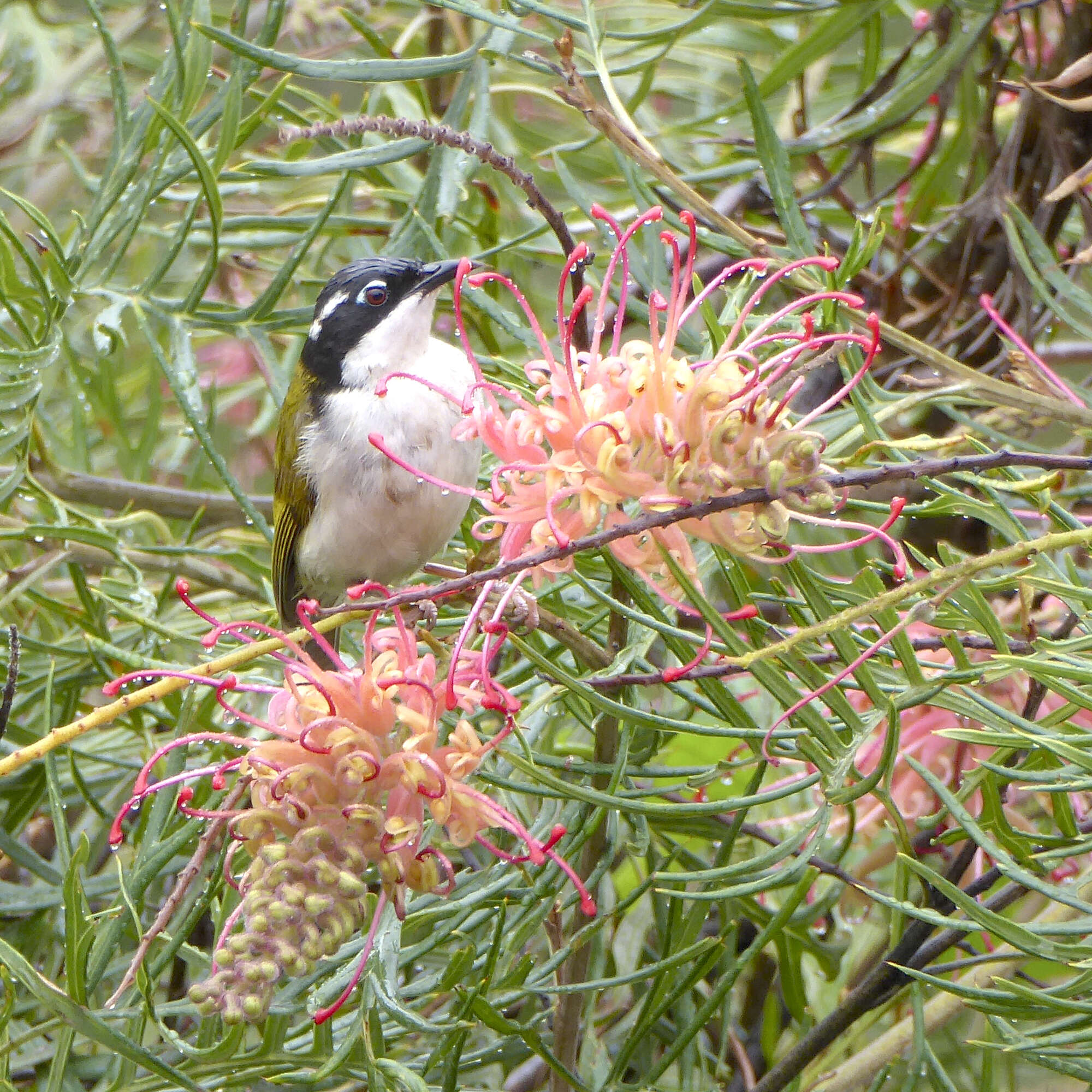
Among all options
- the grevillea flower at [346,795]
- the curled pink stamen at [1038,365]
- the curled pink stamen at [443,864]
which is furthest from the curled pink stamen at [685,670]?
the curled pink stamen at [1038,365]

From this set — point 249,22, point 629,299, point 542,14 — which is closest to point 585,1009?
point 629,299

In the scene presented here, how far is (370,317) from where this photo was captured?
287 cm

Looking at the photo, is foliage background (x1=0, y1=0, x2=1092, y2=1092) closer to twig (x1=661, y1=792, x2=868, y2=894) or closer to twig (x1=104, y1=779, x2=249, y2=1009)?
twig (x1=661, y1=792, x2=868, y2=894)

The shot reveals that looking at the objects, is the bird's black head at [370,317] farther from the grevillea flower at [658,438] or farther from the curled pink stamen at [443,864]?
the curled pink stamen at [443,864]

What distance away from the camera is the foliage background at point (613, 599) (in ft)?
5.23

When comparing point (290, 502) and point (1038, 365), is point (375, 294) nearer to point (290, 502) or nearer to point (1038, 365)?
point (290, 502)

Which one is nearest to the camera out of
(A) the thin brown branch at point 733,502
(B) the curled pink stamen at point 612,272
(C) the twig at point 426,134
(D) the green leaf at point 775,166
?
(A) the thin brown branch at point 733,502

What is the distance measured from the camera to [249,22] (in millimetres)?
4184

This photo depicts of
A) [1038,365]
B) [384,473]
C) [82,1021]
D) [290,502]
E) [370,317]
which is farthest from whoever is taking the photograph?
[290,502]

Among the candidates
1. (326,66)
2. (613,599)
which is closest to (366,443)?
(326,66)

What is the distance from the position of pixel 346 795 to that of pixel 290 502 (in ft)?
5.71

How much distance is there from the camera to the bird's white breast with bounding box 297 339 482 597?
2568mm

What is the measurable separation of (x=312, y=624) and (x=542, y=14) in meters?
1.09

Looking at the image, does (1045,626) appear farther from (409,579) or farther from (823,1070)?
(409,579)
